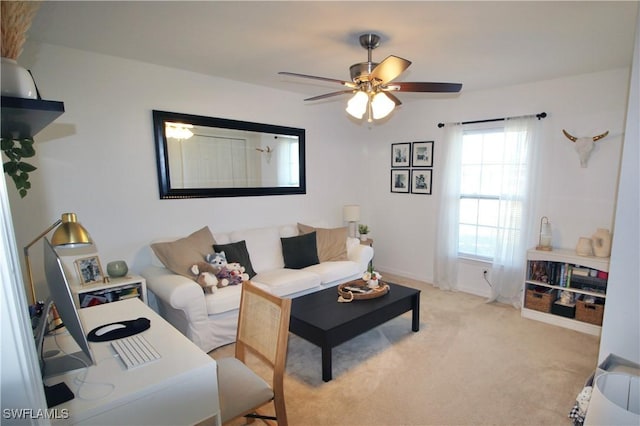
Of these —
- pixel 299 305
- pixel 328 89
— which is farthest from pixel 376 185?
pixel 299 305

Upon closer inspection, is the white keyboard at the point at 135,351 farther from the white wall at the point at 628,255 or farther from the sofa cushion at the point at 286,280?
the white wall at the point at 628,255

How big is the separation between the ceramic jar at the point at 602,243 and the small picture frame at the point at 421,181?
1839mm

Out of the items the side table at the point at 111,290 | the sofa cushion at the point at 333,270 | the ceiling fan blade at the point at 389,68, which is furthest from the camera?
the sofa cushion at the point at 333,270

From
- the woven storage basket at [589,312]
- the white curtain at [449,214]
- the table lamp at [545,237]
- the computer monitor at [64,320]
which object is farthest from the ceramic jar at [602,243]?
the computer monitor at [64,320]

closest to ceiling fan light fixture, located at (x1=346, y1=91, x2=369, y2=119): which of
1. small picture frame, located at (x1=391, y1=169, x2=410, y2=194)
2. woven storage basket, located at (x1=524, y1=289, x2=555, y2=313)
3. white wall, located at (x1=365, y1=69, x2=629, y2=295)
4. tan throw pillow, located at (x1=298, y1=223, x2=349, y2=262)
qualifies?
tan throw pillow, located at (x1=298, y1=223, x2=349, y2=262)

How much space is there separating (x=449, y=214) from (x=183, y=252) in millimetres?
3149

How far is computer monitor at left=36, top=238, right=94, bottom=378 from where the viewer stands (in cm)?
105

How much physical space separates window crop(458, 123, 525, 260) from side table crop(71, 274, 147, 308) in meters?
3.66

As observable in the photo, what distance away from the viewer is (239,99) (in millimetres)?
3662

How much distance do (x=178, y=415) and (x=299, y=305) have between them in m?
1.69

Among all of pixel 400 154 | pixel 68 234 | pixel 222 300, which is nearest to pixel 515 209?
pixel 400 154

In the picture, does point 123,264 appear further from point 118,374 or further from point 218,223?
point 118,374

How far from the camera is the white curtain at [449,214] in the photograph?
4.11 metres

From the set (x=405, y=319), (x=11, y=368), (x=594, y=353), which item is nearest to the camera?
→ (x=11, y=368)
